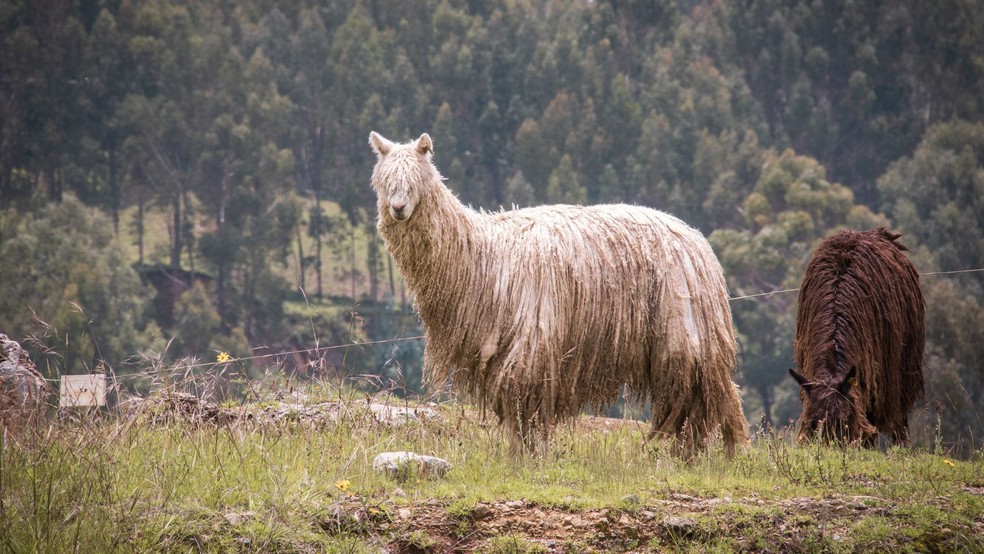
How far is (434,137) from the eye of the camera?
75.2 m

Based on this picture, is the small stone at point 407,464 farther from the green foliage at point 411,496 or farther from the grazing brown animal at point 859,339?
the grazing brown animal at point 859,339

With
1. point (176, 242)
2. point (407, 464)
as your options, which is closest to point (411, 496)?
point (407, 464)

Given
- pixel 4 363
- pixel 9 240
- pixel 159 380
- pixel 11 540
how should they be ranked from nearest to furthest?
1. pixel 11 540
2. pixel 4 363
3. pixel 159 380
4. pixel 9 240

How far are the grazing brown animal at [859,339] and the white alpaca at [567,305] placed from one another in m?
1.28

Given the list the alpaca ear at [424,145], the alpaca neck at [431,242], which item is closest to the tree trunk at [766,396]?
the alpaca neck at [431,242]

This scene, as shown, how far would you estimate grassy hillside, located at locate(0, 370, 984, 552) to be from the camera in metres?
6.83

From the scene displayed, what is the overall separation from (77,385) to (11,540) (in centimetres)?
242

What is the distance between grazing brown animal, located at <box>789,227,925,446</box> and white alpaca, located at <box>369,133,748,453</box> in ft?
4.21

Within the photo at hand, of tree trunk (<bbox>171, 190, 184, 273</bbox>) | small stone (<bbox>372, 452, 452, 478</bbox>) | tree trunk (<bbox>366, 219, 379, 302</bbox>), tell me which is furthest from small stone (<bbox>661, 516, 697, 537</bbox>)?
tree trunk (<bbox>171, 190, 184, 273</bbox>)

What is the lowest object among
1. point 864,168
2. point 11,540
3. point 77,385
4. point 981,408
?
point 981,408

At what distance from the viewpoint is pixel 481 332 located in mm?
9273

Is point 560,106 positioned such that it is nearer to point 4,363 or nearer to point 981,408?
point 981,408

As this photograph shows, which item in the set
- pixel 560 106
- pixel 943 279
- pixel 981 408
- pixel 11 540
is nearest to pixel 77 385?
pixel 11 540

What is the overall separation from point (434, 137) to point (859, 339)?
214 ft
